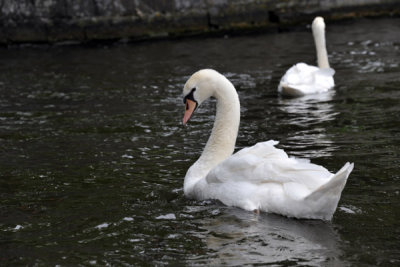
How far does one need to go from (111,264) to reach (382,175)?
111 inches

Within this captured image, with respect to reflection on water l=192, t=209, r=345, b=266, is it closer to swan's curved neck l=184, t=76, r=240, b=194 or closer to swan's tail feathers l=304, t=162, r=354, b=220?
swan's tail feathers l=304, t=162, r=354, b=220

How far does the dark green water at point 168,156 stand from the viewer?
16.4 ft

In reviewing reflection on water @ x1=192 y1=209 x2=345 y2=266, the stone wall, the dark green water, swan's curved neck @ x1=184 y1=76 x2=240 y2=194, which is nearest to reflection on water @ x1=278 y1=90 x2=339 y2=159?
the dark green water

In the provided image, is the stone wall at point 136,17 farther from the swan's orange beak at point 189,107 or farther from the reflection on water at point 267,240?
the reflection on water at point 267,240

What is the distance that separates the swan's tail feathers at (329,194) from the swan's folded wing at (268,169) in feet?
0.34

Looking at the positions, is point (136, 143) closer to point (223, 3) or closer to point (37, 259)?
point (37, 259)

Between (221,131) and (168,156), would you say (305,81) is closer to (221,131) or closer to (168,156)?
(168,156)

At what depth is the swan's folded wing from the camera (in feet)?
17.5

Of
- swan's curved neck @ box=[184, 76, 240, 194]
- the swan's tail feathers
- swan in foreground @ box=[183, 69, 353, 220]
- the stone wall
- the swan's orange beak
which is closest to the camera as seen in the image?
the swan's tail feathers

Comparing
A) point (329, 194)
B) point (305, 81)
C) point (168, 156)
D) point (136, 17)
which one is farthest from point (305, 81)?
point (136, 17)

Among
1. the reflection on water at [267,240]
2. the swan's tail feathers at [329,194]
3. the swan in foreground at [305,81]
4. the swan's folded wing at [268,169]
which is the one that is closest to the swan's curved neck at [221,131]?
the swan's folded wing at [268,169]

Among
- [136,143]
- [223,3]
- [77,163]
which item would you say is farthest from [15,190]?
[223,3]

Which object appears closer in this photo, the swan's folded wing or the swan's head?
the swan's folded wing

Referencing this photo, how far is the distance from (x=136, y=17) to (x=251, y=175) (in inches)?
532
